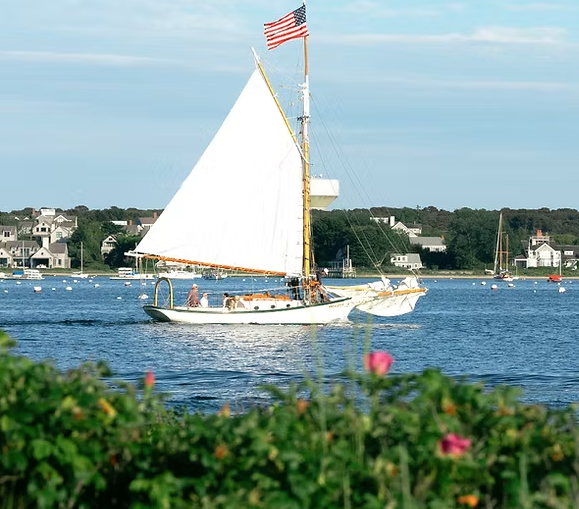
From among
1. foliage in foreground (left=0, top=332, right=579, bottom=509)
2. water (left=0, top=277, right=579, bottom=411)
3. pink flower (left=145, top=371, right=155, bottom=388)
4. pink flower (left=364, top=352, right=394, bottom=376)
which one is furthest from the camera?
water (left=0, top=277, right=579, bottom=411)

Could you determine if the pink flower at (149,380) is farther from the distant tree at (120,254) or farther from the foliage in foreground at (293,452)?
the distant tree at (120,254)

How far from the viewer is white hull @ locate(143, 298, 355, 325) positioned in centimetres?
4394

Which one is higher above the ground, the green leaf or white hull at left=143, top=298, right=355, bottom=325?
the green leaf

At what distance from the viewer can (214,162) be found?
45469mm

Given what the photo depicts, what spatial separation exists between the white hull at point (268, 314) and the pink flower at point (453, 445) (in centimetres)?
3696

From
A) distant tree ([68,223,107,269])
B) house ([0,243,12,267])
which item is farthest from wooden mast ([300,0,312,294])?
house ([0,243,12,267])

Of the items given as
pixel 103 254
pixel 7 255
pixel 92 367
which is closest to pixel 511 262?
pixel 103 254

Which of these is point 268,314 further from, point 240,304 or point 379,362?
point 379,362

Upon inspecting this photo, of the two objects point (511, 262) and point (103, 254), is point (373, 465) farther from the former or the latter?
point (511, 262)

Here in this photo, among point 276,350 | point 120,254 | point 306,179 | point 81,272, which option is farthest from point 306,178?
point 120,254

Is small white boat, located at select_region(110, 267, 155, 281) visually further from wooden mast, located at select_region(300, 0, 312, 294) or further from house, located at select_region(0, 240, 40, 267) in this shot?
wooden mast, located at select_region(300, 0, 312, 294)

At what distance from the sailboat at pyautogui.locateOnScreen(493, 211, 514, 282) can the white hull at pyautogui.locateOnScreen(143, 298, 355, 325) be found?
116m

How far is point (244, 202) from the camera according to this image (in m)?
45.2

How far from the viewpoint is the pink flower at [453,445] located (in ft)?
21.1
